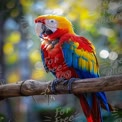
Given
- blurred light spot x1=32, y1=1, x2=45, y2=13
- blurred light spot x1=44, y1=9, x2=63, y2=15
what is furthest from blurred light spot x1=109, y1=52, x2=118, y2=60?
blurred light spot x1=32, y1=1, x2=45, y2=13

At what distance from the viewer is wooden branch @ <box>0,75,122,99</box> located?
4.34ft

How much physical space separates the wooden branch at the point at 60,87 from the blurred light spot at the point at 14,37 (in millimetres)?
233

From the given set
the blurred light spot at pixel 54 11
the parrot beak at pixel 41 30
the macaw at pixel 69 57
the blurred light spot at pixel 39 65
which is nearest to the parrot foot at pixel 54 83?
the macaw at pixel 69 57

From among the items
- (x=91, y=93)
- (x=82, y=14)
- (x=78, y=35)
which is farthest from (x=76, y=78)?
(x=82, y=14)

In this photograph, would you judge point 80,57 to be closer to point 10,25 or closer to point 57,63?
point 57,63

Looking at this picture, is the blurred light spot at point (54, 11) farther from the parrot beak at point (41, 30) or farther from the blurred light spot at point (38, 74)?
the blurred light spot at point (38, 74)

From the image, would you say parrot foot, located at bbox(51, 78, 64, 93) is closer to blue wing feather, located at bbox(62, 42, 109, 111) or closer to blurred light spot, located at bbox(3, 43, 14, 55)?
blue wing feather, located at bbox(62, 42, 109, 111)

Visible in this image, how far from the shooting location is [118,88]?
1326mm

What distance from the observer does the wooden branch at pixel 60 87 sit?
4.34 feet

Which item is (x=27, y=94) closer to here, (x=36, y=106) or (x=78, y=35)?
(x=36, y=106)

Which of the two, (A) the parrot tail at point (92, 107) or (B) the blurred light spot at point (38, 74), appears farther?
(B) the blurred light spot at point (38, 74)

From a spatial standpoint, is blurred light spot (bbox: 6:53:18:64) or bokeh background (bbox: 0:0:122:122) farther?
blurred light spot (bbox: 6:53:18:64)

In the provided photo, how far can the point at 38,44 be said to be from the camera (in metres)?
1.62

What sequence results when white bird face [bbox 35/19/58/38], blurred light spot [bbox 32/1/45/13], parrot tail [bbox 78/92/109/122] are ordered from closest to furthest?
1. parrot tail [bbox 78/92/109/122]
2. white bird face [bbox 35/19/58/38]
3. blurred light spot [bbox 32/1/45/13]
